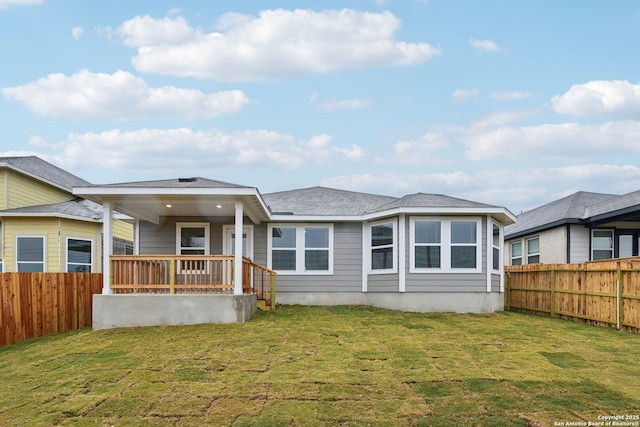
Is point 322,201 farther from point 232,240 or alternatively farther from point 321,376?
point 321,376

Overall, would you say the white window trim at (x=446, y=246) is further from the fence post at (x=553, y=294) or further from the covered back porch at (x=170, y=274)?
the covered back porch at (x=170, y=274)

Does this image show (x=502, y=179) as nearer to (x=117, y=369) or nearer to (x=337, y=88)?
(x=337, y=88)

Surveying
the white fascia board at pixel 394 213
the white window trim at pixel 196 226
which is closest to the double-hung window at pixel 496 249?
the white fascia board at pixel 394 213

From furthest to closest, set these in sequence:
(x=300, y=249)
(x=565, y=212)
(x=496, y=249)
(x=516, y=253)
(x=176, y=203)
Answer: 1. (x=516, y=253)
2. (x=565, y=212)
3. (x=300, y=249)
4. (x=496, y=249)
5. (x=176, y=203)

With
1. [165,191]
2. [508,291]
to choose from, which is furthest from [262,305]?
[508,291]

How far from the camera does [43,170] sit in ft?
66.6

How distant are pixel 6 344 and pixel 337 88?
13433 mm

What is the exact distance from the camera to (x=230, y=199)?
11227 mm

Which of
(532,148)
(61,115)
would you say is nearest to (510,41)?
(532,148)

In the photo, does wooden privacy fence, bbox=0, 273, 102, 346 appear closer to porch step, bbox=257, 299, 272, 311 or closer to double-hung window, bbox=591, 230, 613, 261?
porch step, bbox=257, 299, 272, 311

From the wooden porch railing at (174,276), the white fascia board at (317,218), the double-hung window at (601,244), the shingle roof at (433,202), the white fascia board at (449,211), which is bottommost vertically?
the wooden porch railing at (174,276)

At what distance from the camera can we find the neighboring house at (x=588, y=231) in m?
15.4

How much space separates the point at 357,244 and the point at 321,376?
8.41 m

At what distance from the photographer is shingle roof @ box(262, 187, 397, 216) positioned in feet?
49.7
